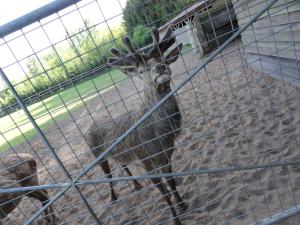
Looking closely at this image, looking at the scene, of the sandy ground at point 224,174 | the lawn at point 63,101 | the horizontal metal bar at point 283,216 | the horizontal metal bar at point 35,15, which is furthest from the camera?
the sandy ground at point 224,174

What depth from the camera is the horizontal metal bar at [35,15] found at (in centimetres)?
246

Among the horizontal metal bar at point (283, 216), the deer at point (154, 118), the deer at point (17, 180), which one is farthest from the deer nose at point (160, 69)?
the deer at point (17, 180)

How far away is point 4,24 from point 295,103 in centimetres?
542

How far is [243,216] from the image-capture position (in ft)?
12.3

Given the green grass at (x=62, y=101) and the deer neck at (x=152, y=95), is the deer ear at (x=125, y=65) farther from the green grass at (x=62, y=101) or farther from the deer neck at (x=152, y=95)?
the deer neck at (x=152, y=95)

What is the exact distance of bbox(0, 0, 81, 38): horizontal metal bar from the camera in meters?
2.46

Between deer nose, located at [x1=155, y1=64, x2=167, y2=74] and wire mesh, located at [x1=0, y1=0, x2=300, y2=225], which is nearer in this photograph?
wire mesh, located at [x1=0, y1=0, x2=300, y2=225]

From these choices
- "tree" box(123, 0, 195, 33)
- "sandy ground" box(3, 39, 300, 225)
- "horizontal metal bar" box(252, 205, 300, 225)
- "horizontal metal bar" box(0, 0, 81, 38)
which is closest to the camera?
"horizontal metal bar" box(0, 0, 81, 38)

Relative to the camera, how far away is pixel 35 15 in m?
2.46

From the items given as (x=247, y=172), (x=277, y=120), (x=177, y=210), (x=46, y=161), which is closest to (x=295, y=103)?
(x=277, y=120)

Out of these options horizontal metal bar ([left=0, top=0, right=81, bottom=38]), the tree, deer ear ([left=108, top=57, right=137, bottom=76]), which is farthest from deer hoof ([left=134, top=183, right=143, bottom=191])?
horizontal metal bar ([left=0, top=0, right=81, bottom=38])

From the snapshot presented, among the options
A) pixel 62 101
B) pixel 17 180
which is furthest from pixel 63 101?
pixel 17 180

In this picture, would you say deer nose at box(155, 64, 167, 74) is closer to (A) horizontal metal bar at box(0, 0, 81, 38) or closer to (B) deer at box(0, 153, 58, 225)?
(A) horizontal metal bar at box(0, 0, 81, 38)

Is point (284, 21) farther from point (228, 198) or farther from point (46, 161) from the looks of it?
point (46, 161)
